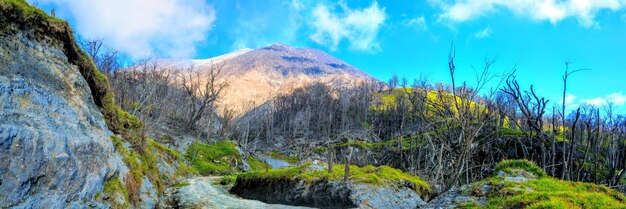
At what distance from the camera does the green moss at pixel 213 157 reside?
51.5 m

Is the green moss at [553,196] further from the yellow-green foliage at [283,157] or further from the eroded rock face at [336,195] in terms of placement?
the yellow-green foliage at [283,157]

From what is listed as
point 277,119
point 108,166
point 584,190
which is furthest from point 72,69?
point 277,119

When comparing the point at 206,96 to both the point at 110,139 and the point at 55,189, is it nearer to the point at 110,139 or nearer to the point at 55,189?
the point at 110,139

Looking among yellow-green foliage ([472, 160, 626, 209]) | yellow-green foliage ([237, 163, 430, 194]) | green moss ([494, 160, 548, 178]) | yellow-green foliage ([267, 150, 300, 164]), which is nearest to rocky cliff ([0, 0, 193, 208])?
yellow-green foliage ([237, 163, 430, 194])

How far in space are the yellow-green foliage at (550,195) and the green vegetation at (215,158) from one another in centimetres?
4338

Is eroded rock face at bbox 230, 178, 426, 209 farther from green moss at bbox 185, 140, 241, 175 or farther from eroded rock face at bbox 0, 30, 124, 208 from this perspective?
green moss at bbox 185, 140, 241, 175

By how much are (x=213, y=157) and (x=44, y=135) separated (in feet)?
163

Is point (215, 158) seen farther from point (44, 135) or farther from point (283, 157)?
point (44, 135)

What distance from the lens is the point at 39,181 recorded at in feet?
29.5

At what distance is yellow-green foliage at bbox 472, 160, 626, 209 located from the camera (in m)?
9.08

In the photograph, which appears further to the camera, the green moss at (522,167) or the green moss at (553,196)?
the green moss at (522,167)

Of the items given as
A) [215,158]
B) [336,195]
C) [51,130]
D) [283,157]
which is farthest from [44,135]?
[283,157]

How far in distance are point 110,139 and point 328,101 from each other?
432 ft

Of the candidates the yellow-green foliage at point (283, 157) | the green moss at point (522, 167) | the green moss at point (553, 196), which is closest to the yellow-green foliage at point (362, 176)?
the green moss at point (522, 167)
